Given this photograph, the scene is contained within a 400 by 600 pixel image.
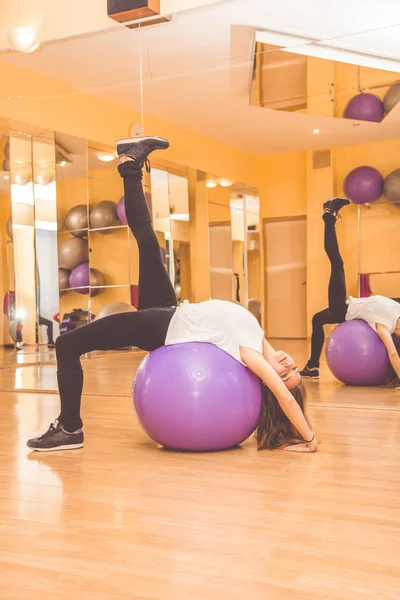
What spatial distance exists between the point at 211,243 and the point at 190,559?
11.5 feet

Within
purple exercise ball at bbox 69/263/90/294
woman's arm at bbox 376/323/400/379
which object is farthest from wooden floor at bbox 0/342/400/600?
purple exercise ball at bbox 69/263/90/294

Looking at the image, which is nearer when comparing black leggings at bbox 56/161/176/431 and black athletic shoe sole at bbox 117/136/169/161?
black leggings at bbox 56/161/176/431

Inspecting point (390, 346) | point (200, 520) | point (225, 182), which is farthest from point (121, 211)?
point (200, 520)

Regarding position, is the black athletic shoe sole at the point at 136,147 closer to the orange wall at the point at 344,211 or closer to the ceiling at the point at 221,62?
the orange wall at the point at 344,211

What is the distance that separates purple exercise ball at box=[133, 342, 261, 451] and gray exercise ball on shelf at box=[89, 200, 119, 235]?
3527mm

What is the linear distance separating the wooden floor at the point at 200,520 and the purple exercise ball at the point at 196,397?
0.34 feet

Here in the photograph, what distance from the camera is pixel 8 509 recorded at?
212cm

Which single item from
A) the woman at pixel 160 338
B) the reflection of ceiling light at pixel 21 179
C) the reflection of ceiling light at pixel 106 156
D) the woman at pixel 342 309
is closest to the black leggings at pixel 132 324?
the woman at pixel 160 338

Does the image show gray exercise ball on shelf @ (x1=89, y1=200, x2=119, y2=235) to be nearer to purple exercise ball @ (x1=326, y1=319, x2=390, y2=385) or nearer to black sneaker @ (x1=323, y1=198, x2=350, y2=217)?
black sneaker @ (x1=323, y1=198, x2=350, y2=217)

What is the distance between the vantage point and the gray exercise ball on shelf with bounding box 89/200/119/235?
6.18 metres

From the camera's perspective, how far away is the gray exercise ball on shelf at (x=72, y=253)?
6488mm

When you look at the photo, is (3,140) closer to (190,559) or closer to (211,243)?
(211,243)

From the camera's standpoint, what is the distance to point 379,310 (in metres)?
4.24

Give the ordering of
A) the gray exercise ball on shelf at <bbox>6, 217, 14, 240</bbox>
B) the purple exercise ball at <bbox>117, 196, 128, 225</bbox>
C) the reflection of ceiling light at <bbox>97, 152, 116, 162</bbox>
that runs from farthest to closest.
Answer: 1. the gray exercise ball on shelf at <bbox>6, 217, 14, 240</bbox>
2. the purple exercise ball at <bbox>117, 196, 128, 225</bbox>
3. the reflection of ceiling light at <bbox>97, 152, 116, 162</bbox>
